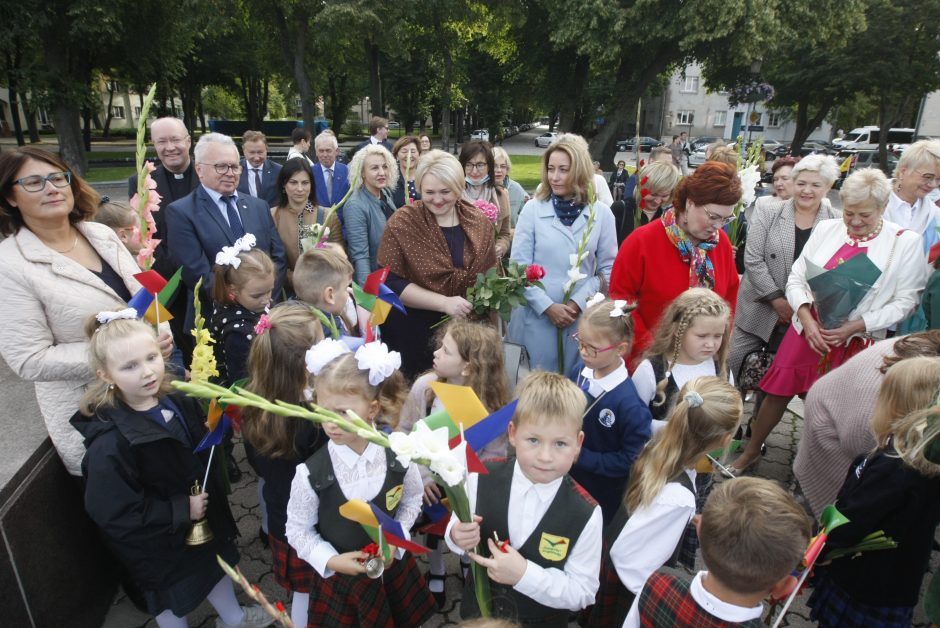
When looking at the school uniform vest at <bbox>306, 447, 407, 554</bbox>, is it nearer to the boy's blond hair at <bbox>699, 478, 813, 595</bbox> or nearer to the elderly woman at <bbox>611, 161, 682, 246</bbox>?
the boy's blond hair at <bbox>699, 478, 813, 595</bbox>

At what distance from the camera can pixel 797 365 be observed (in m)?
3.46

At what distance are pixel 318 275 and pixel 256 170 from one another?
4061 mm

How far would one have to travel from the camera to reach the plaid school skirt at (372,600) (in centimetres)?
205

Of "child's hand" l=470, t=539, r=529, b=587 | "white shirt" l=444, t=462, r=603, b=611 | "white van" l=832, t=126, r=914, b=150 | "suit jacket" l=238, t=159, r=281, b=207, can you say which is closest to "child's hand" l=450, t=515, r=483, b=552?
"child's hand" l=470, t=539, r=529, b=587

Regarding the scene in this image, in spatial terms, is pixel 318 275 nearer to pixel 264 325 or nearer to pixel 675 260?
pixel 264 325

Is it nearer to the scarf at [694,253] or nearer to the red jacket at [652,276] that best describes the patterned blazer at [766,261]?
the red jacket at [652,276]

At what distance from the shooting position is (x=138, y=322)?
2.15 m

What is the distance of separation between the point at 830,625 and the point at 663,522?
1119 millimetres

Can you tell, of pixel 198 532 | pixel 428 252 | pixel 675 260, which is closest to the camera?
pixel 198 532

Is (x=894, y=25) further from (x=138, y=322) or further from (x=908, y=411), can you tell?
(x=138, y=322)

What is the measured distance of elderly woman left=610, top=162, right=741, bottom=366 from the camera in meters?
2.88

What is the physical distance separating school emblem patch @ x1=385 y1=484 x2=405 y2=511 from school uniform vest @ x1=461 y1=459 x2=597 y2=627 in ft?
1.22

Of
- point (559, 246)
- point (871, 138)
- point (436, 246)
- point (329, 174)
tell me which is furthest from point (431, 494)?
point (871, 138)

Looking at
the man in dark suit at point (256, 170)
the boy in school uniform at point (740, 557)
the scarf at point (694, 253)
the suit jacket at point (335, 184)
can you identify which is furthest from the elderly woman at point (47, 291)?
the suit jacket at point (335, 184)
